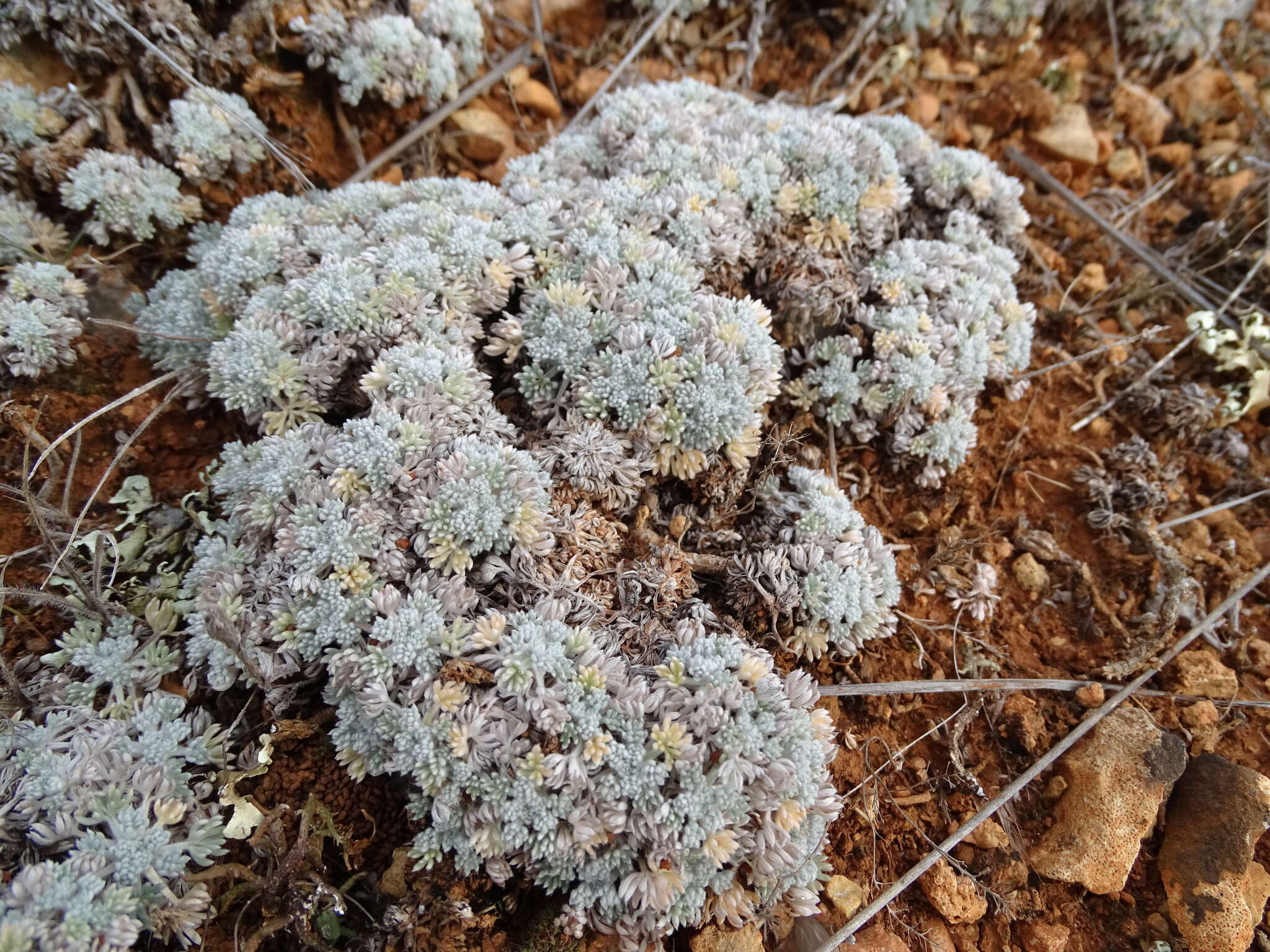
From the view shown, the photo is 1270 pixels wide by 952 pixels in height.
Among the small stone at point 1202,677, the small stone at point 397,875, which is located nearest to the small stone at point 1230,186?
the small stone at point 1202,677

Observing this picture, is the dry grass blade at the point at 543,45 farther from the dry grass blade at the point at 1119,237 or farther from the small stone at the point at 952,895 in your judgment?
the small stone at the point at 952,895

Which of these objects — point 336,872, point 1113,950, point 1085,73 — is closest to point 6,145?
point 336,872

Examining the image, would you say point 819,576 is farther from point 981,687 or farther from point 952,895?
point 952,895

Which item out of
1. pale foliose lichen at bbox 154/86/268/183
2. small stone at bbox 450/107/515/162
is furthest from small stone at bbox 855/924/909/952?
pale foliose lichen at bbox 154/86/268/183

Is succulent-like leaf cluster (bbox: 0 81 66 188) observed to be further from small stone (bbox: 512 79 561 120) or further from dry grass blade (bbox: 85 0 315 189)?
small stone (bbox: 512 79 561 120)

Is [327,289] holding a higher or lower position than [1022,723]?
higher

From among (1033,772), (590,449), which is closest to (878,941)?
(1033,772)
